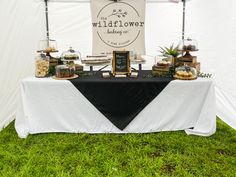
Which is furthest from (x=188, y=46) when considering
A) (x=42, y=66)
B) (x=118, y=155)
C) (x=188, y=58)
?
(x=42, y=66)

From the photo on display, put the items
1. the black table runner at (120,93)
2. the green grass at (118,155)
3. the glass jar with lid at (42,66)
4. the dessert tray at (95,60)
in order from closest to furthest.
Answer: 1. the green grass at (118,155)
2. the black table runner at (120,93)
3. the glass jar with lid at (42,66)
4. the dessert tray at (95,60)

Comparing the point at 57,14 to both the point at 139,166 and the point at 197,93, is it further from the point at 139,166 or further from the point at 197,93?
the point at 139,166

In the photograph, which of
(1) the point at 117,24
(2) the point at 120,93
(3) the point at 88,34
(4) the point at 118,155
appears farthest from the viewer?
(3) the point at 88,34

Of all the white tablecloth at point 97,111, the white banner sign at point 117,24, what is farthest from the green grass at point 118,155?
the white banner sign at point 117,24

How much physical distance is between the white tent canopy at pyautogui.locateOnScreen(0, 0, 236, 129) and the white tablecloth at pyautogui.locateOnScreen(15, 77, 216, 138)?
0.96ft

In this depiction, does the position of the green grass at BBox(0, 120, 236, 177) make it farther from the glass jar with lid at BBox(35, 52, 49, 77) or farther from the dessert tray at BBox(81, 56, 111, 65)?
the dessert tray at BBox(81, 56, 111, 65)

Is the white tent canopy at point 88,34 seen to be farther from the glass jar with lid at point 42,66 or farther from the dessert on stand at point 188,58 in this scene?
the glass jar with lid at point 42,66

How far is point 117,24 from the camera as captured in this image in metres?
2.70

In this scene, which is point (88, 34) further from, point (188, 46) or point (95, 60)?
point (188, 46)

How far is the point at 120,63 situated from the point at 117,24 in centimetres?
47

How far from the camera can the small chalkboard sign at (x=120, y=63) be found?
247 cm

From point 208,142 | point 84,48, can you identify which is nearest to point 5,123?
point 84,48

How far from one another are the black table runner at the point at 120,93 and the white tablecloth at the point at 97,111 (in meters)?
0.05

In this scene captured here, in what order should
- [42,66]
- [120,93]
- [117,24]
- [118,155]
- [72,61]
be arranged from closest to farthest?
[118,155] → [120,93] → [42,66] → [72,61] → [117,24]
